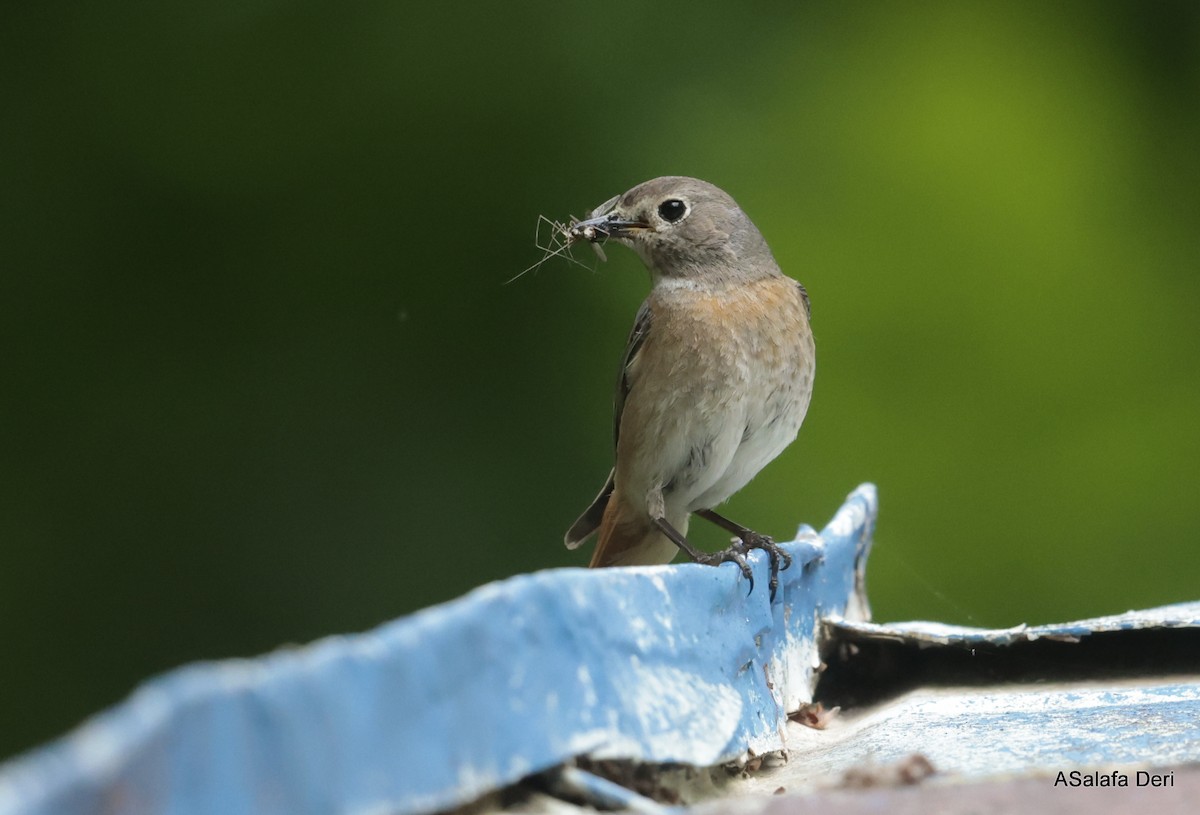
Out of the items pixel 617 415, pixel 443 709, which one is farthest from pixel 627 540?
pixel 443 709

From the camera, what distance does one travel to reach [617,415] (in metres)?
4.58

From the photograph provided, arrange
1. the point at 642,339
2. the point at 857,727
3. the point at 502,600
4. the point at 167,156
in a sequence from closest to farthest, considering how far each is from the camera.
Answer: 1. the point at 502,600
2. the point at 857,727
3. the point at 642,339
4. the point at 167,156

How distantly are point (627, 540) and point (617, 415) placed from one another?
410mm

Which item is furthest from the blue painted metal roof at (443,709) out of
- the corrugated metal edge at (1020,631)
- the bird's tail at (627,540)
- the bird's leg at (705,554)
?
the bird's tail at (627,540)

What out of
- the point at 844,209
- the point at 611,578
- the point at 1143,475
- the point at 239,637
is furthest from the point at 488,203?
the point at 611,578

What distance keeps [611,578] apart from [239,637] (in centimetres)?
479

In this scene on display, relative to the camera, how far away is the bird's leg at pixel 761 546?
2.90m

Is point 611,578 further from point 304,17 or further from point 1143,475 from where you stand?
point 304,17

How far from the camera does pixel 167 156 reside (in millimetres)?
6691

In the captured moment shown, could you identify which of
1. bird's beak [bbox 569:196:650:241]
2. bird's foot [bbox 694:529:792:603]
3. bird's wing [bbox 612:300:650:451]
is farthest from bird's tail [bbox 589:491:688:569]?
bird's beak [bbox 569:196:650:241]

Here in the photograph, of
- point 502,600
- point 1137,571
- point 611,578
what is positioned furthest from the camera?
point 1137,571

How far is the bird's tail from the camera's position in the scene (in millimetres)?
4434

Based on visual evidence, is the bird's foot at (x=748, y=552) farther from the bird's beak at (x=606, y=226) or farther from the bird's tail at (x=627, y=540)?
the bird's beak at (x=606, y=226)

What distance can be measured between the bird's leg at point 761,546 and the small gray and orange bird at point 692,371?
0.01 metres
